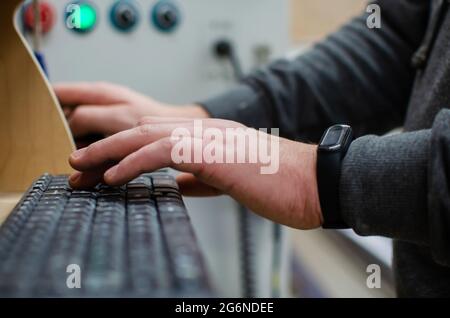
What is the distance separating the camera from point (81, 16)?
0.82 metres

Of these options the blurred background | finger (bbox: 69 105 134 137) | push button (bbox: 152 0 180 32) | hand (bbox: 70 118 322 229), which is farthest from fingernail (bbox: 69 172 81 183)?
push button (bbox: 152 0 180 32)

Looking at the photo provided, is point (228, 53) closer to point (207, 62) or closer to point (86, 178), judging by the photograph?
point (207, 62)

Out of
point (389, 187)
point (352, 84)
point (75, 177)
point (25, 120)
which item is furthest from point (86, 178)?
point (352, 84)

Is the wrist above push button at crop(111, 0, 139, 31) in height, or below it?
below

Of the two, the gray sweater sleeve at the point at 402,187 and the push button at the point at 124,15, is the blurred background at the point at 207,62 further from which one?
the gray sweater sleeve at the point at 402,187

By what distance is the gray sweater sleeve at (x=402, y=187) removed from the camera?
1.30ft

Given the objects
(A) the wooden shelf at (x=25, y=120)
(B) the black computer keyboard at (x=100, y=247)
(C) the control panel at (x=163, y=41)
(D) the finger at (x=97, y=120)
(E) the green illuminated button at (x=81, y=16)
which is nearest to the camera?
(B) the black computer keyboard at (x=100, y=247)

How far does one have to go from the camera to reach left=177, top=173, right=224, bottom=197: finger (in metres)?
0.53

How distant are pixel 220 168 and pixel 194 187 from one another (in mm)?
108

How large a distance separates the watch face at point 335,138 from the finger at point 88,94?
312mm

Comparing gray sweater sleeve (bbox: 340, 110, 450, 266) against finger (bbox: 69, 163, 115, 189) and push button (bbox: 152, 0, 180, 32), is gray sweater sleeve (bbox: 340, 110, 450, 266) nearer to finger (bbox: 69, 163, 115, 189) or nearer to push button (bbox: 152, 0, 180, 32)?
finger (bbox: 69, 163, 115, 189)

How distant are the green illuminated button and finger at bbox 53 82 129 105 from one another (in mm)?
143

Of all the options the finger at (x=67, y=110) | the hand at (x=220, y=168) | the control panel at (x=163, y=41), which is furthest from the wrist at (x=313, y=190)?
the control panel at (x=163, y=41)

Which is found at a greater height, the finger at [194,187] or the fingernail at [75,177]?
the fingernail at [75,177]
